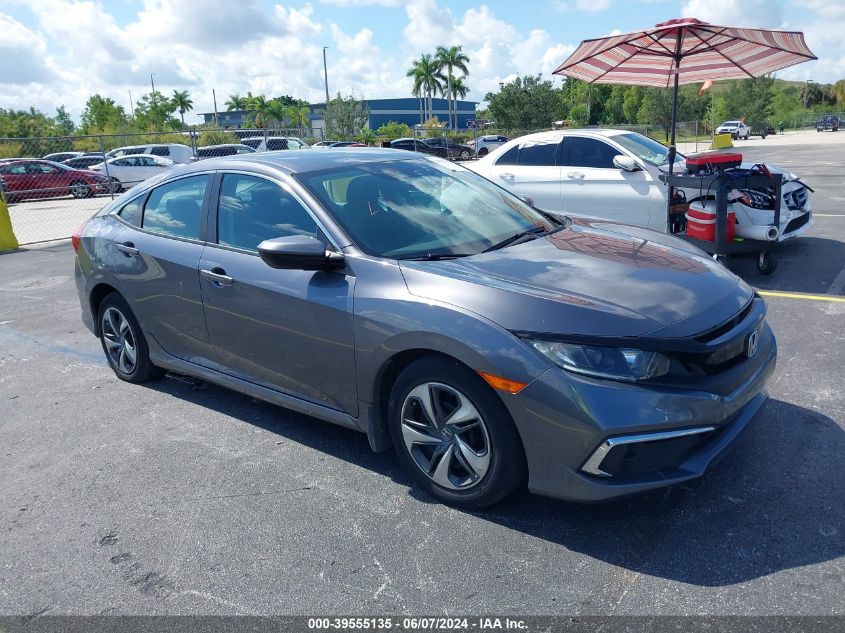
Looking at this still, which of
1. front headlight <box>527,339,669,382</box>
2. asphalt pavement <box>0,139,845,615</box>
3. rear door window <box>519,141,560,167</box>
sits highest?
rear door window <box>519,141,560,167</box>

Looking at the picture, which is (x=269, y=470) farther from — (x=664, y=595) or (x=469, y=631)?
(x=664, y=595)

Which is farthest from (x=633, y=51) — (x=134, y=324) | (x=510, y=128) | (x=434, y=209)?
(x=510, y=128)

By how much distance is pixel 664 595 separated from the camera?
2.58 m

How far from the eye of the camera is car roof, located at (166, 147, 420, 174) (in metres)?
4.05

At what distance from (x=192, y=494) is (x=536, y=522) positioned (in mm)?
1728

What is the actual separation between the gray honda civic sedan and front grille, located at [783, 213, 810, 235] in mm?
4579

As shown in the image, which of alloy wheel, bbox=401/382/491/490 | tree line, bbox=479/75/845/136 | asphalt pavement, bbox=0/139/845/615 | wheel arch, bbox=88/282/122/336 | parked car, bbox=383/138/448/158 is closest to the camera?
asphalt pavement, bbox=0/139/845/615

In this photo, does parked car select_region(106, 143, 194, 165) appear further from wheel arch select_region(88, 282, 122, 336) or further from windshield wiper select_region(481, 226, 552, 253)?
windshield wiper select_region(481, 226, 552, 253)

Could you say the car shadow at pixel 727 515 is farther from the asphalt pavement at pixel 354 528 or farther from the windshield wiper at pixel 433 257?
the windshield wiper at pixel 433 257

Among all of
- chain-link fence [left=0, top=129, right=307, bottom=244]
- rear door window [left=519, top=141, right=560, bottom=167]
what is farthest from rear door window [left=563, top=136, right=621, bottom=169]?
chain-link fence [left=0, top=129, right=307, bottom=244]

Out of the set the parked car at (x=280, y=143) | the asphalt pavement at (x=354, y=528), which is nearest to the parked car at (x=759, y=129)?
the parked car at (x=280, y=143)

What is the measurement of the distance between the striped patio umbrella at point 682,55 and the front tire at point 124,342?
19.7 feet

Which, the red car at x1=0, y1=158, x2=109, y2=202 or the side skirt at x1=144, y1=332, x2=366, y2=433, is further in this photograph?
the red car at x1=0, y1=158, x2=109, y2=202

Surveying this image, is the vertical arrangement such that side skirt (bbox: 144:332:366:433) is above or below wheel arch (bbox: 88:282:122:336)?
below
